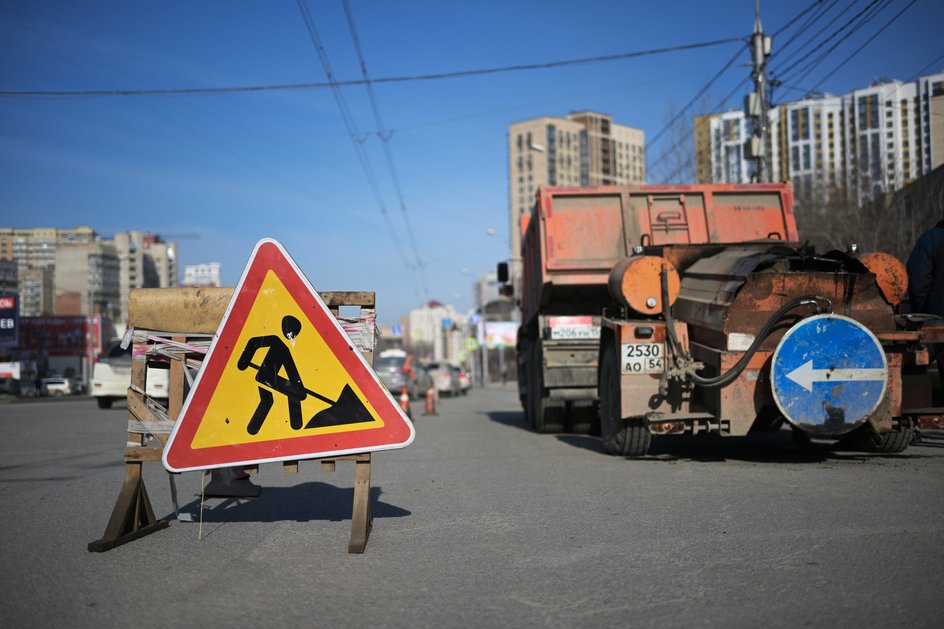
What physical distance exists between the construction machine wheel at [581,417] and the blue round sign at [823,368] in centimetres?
530

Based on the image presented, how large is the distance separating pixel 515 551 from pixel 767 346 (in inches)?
148

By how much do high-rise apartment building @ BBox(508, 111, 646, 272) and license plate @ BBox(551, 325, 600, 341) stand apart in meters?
52.3

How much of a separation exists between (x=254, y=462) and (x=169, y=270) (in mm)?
170669

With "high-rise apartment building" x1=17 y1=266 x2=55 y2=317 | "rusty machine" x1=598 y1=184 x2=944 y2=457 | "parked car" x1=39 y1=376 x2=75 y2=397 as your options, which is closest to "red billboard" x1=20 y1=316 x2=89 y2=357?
"high-rise apartment building" x1=17 y1=266 x2=55 y2=317

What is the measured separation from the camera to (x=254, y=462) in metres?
4.56

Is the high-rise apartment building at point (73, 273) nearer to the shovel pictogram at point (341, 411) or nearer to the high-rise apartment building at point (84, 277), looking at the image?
the high-rise apartment building at point (84, 277)

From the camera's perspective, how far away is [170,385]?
4.85 m

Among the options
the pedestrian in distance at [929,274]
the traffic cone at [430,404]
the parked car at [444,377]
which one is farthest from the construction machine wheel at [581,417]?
the parked car at [444,377]

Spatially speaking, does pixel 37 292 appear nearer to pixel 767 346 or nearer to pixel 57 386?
pixel 57 386

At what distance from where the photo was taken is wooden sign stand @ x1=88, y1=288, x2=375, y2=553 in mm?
4645

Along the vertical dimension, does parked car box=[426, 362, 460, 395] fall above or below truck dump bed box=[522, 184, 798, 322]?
below

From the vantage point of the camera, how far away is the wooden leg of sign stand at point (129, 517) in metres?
4.53

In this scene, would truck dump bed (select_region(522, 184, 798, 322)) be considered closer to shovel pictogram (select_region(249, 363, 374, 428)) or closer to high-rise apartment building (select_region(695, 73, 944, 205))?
shovel pictogram (select_region(249, 363, 374, 428))

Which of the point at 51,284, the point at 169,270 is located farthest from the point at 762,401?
the point at 169,270
